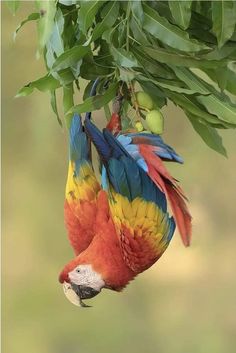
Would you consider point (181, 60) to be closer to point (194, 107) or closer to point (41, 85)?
point (194, 107)

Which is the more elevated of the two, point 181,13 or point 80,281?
point 181,13

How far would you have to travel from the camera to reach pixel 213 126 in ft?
2.25

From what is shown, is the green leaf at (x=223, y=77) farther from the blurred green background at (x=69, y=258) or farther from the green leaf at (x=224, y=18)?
the blurred green background at (x=69, y=258)

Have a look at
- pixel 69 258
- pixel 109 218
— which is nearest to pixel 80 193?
pixel 109 218

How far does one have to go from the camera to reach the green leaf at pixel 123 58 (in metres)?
0.64

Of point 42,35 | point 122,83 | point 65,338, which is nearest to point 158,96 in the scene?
Result: point 122,83

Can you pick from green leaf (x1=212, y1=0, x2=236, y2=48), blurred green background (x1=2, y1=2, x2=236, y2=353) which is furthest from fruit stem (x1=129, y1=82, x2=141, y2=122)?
blurred green background (x1=2, y1=2, x2=236, y2=353)

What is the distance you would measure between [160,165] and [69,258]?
0.41 metres

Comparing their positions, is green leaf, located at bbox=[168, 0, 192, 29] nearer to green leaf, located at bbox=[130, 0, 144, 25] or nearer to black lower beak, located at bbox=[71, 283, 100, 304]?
green leaf, located at bbox=[130, 0, 144, 25]

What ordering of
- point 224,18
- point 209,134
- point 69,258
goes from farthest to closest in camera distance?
1. point 69,258
2. point 209,134
3. point 224,18

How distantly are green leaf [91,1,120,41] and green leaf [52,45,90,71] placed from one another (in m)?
0.02

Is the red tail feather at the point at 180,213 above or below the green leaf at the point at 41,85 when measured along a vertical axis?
below

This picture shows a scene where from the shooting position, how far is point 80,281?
68 cm

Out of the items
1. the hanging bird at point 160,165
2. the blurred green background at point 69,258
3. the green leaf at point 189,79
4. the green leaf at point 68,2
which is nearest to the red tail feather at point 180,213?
the hanging bird at point 160,165
